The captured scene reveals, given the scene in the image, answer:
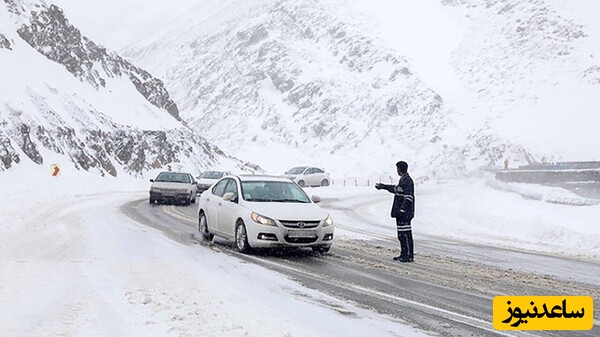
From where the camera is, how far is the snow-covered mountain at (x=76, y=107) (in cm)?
4522

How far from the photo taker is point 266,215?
1076 cm

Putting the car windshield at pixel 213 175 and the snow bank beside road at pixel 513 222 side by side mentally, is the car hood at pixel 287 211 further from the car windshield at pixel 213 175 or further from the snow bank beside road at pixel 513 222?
the car windshield at pixel 213 175

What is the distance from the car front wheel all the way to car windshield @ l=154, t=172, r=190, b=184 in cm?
1499

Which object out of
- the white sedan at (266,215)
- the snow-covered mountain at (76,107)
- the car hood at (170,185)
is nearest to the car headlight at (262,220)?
the white sedan at (266,215)

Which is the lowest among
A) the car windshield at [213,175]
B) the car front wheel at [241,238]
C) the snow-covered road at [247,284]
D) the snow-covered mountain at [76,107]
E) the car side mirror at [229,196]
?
the snow-covered road at [247,284]

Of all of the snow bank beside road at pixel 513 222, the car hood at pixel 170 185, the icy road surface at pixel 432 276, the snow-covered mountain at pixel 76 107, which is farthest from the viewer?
the snow-covered mountain at pixel 76 107

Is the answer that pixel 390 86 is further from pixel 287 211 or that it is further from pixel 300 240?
pixel 300 240

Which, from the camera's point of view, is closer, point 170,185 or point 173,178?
point 170,185

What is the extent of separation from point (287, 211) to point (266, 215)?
1.34 ft

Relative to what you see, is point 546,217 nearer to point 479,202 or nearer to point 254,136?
point 479,202

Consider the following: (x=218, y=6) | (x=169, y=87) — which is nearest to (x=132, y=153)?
(x=169, y=87)

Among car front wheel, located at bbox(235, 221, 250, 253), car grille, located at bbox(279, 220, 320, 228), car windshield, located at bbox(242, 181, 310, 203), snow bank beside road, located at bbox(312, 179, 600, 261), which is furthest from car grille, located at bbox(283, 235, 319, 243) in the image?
snow bank beside road, located at bbox(312, 179, 600, 261)

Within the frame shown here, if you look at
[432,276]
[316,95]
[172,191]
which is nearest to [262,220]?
[432,276]

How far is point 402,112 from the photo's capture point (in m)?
82.9
